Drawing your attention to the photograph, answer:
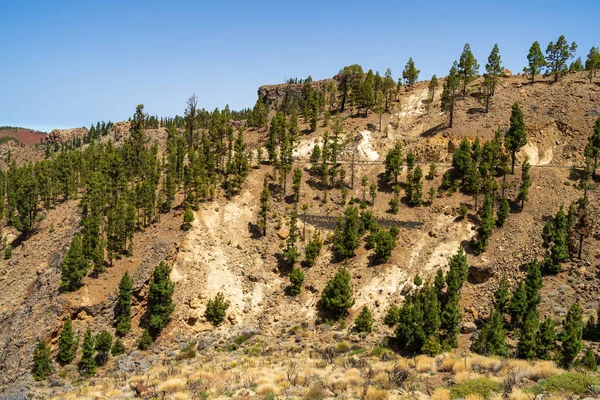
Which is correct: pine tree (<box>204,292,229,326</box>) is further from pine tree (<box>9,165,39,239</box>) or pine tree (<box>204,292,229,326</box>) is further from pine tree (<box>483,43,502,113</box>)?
pine tree (<box>483,43,502,113</box>)

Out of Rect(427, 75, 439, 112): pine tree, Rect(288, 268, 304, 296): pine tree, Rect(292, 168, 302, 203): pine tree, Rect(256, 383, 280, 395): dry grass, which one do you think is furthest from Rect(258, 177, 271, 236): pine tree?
Rect(427, 75, 439, 112): pine tree

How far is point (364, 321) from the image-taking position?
5009 centimetres

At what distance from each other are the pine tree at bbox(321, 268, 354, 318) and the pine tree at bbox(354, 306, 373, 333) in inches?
108

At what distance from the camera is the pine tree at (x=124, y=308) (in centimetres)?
5062

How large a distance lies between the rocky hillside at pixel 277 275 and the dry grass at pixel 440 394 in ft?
16.4

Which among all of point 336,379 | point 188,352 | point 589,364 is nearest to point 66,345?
point 188,352

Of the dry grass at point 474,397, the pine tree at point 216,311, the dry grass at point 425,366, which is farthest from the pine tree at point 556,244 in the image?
the pine tree at point 216,311

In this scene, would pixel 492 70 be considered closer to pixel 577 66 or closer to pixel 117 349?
pixel 577 66

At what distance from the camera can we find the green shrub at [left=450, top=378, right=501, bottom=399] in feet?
75.0

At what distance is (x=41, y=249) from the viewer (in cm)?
6819

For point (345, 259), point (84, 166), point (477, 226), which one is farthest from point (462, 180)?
point (84, 166)

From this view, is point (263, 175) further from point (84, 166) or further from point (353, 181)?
point (84, 166)

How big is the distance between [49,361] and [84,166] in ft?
177

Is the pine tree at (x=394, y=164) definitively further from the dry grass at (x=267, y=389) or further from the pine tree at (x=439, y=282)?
the dry grass at (x=267, y=389)
